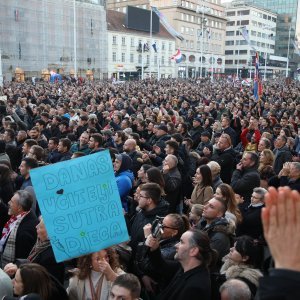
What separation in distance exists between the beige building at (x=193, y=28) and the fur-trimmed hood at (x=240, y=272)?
68.0 metres

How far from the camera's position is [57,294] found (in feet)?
9.99

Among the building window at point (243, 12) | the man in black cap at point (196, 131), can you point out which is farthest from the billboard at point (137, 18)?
the man in black cap at point (196, 131)

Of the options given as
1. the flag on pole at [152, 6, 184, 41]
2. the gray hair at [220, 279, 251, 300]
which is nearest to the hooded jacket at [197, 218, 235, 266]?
the gray hair at [220, 279, 251, 300]

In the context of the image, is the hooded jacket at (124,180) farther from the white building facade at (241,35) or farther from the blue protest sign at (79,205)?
Answer: the white building facade at (241,35)

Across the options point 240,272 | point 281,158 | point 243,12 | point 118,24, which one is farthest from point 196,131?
point 243,12

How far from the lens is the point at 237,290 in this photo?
9.34 feet

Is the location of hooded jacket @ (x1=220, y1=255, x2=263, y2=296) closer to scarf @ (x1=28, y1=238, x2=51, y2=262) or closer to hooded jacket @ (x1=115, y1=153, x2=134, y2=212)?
scarf @ (x1=28, y1=238, x2=51, y2=262)

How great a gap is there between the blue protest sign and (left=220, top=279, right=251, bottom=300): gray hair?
2.96 feet

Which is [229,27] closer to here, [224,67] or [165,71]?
[224,67]

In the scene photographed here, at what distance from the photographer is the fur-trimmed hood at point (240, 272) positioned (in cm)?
325

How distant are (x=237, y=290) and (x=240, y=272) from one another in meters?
0.54

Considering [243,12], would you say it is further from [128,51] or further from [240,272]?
[240,272]

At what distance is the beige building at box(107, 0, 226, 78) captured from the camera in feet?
251

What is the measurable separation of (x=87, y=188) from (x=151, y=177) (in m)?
2.07
